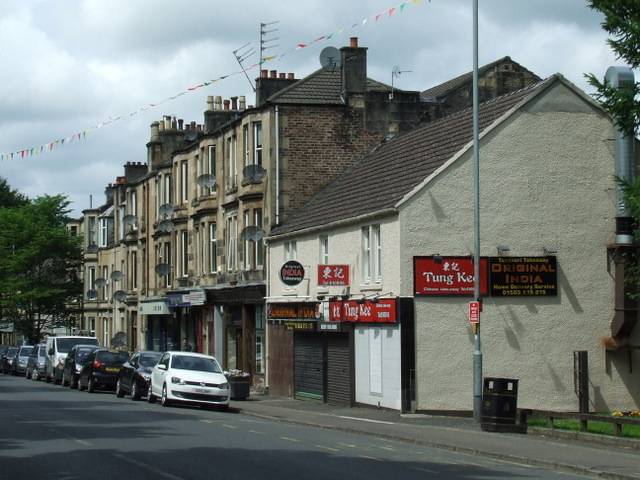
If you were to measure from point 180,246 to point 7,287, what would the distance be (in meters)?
26.0

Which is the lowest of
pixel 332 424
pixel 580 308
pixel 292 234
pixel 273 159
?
pixel 332 424

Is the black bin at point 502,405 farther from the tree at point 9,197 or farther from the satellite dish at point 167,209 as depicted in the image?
the tree at point 9,197

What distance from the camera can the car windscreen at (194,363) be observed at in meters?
30.0

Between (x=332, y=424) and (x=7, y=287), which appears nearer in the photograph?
(x=332, y=424)

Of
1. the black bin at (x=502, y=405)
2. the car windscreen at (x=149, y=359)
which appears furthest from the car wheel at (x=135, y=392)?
the black bin at (x=502, y=405)

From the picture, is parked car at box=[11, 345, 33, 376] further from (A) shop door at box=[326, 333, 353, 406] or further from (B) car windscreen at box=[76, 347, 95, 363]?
(A) shop door at box=[326, 333, 353, 406]

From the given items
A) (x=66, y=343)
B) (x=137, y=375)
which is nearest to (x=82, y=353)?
(x=66, y=343)

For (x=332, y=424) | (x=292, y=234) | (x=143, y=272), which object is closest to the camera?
(x=332, y=424)

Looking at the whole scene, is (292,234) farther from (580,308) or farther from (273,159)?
(580,308)

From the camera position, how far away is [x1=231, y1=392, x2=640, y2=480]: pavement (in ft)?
55.3

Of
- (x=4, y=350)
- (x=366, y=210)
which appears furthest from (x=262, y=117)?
(x=4, y=350)

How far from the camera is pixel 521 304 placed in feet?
91.7

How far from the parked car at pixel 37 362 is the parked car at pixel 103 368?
11.1m

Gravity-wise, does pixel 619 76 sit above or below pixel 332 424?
above
